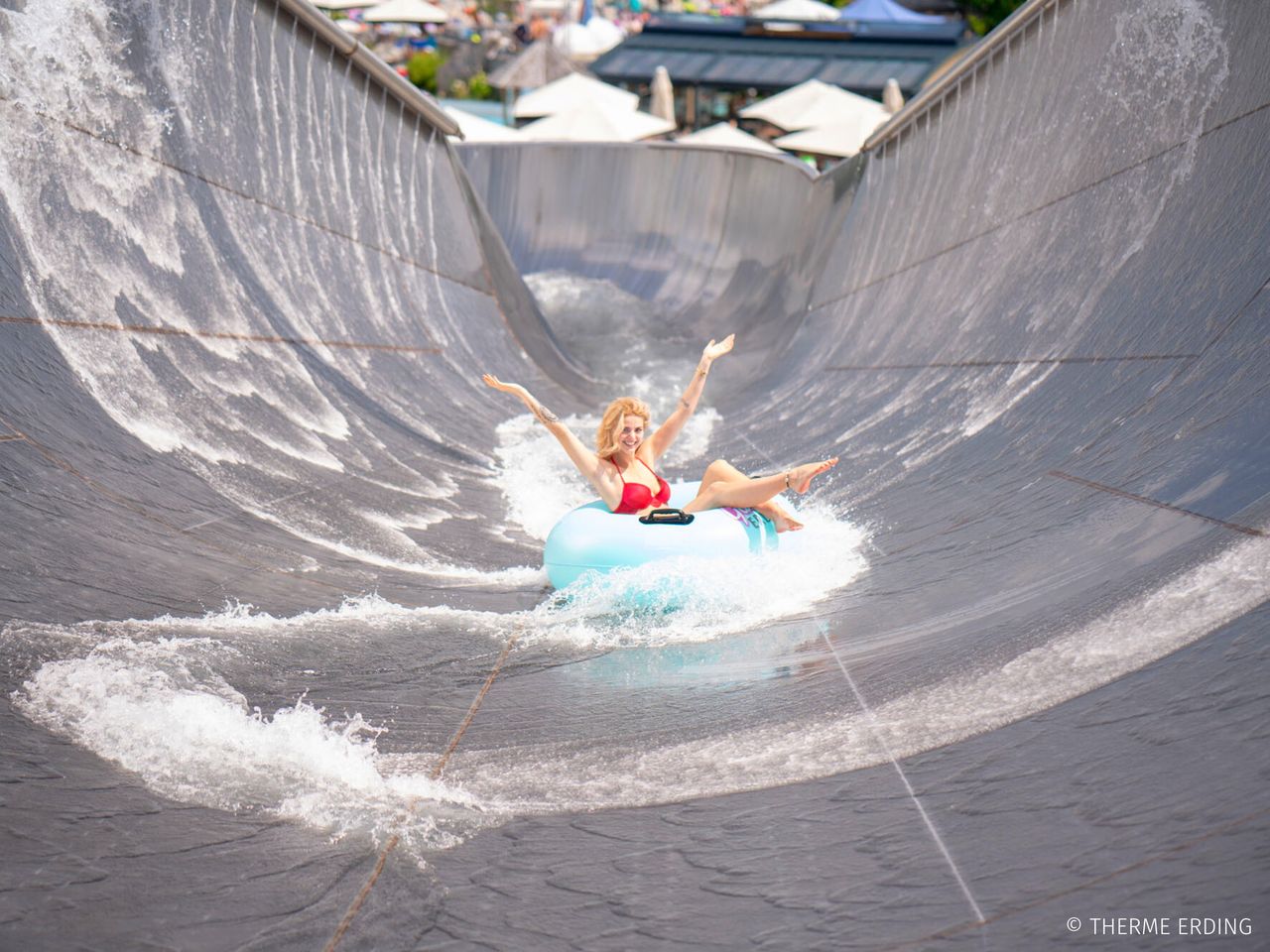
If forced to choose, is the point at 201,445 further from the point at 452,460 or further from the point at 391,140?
the point at 391,140

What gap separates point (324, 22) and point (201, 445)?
15.9 feet

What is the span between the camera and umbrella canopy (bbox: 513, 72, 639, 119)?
74.0 feet

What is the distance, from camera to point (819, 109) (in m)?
23.0

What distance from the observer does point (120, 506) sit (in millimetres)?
4996

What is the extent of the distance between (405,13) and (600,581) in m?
30.2

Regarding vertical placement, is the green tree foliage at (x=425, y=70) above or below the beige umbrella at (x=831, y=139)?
above

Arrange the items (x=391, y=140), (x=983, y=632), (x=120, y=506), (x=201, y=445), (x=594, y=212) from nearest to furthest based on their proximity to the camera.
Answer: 1. (x=983, y=632)
2. (x=120, y=506)
3. (x=201, y=445)
4. (x=391, y=140)
5. (x=594, y=212)

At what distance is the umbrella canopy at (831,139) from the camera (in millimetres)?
21281

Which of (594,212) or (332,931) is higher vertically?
(594,212)

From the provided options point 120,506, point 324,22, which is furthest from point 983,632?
point 324,22

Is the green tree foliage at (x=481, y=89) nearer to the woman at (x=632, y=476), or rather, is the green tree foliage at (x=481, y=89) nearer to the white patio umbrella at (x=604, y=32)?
the white patio umbrella at (x=604, y=32)

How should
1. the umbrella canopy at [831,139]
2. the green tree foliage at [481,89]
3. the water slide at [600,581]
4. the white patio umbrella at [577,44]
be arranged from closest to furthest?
the water slide at [600,581] → the umbrella canopy at [831,139] → the green tree foliage at [481,89] → the white patio umbrella at [577,44]

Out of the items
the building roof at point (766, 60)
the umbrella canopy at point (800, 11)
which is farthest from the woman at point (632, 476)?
the umbrella canopy at point (800, 11)

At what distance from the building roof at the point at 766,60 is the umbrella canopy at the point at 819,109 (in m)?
5.62
